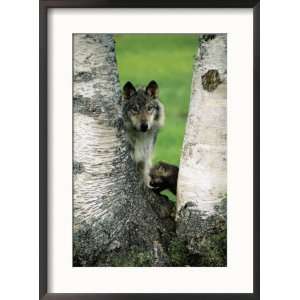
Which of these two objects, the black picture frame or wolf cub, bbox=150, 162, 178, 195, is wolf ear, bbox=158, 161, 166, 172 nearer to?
wolf cub, bbox=150, 162, 178, 195

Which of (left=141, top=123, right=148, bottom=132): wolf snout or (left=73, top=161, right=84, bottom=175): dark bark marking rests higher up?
(left=141, top=123, right=148, bottom=132): wolf snout

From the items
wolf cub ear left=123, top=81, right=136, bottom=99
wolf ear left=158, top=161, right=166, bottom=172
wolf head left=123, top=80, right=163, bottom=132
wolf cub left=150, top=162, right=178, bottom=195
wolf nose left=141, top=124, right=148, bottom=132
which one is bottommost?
wolf cub left=150, top=162, right=178, bottom=195

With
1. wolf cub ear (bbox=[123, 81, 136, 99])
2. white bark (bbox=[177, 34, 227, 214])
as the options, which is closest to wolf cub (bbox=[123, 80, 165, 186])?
wolf cub ear (bbox=[123, 81, 136, 99])

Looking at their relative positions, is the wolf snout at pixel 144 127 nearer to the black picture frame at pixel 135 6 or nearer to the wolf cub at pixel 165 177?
the wolf cub at pixel 165 177

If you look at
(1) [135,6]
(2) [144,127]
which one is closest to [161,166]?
(2) [144,127]

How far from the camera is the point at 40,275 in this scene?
69.6 inches

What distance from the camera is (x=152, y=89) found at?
186 cm

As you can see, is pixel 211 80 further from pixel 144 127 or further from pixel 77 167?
pixel 77 167

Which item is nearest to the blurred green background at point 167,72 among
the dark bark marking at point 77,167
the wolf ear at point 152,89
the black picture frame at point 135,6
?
the wolf ear at point 152,89

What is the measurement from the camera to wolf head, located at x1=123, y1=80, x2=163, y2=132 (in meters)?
1.85
